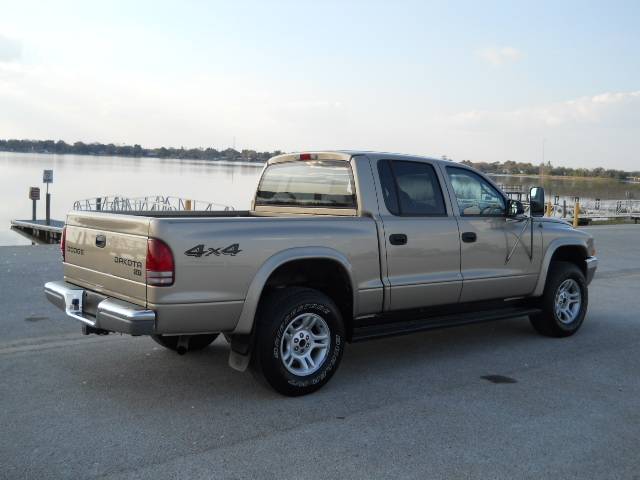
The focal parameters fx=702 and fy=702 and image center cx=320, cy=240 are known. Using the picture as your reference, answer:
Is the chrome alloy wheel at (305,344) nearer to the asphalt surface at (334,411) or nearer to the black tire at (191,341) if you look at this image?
the asphalt surface at (334,411)

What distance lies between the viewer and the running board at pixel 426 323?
18.6 ft

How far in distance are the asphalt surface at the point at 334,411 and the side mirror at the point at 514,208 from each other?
1316mm

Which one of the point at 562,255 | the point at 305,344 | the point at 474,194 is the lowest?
the point at 305,344

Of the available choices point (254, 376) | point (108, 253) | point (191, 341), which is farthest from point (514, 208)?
point (108, 253)

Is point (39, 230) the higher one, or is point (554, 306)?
point (554, 306)

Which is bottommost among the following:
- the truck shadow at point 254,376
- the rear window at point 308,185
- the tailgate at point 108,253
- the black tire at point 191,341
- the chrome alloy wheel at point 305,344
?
the truck shadow at point 254,376

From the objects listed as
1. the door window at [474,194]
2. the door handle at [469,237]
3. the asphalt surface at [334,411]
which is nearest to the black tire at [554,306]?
the asphalt surface at [334,411]

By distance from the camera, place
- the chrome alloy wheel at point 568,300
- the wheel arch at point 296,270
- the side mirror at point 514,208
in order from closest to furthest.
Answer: the wheel arch at point 296,270 → the side mirror at point 514,208 → the chrome alloy wheel at point 568,300

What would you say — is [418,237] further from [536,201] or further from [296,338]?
[536,201]

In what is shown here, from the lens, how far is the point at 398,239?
5.73m

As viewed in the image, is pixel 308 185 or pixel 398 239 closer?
pixel 398 239

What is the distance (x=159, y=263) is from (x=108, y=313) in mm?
562

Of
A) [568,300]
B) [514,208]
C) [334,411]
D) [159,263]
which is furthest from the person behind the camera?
[568,300]

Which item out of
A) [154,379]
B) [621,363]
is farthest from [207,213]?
[621,363]
